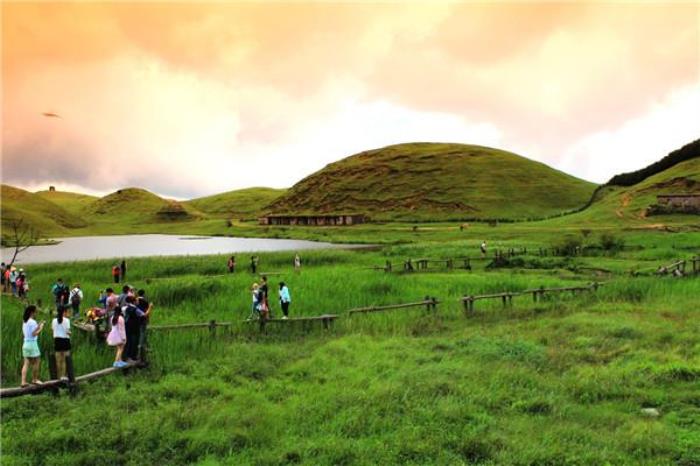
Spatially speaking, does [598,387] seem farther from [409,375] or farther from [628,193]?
[628,193]

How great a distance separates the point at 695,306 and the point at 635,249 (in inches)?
1051

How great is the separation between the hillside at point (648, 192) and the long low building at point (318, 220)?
5049 centimetres

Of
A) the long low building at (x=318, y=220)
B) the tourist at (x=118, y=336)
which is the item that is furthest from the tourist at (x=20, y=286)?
the long low building at (x=318, y=220)

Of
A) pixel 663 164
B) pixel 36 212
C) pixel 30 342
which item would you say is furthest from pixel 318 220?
pixel 30 342

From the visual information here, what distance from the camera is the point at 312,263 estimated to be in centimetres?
4431

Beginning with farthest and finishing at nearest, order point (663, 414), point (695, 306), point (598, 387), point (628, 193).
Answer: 1. point (628, 193)
2. point (695, 306)
3. point (598, 387)
4. point (663, 414)

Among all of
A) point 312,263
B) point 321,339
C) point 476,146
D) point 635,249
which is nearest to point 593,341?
point 321,339

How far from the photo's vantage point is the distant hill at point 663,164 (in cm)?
9975

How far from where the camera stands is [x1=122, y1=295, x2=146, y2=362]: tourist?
16219 mm

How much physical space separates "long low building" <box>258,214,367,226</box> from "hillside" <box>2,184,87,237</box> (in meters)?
68.3

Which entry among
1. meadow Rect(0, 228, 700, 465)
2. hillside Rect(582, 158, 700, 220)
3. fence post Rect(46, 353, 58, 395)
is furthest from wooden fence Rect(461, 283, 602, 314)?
hillside Rect(582, 158, 700, 220)

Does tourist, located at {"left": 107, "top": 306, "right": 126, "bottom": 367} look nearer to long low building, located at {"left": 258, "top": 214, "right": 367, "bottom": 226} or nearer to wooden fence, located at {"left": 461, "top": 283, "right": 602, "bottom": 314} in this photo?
wooden fence, located at {"left": 461, "top": 283, "right": 602, "bottom": 314}

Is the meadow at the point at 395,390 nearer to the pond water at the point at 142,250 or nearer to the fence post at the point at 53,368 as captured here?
the fence post at the point at 53,368

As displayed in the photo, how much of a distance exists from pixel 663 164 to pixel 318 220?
77402 mm
